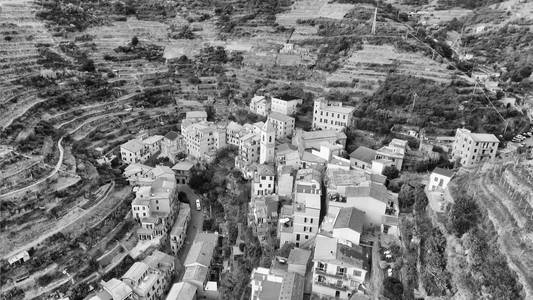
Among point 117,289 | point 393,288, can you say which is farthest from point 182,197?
point 393,288

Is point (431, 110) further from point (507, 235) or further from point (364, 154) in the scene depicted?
point (507, 235)

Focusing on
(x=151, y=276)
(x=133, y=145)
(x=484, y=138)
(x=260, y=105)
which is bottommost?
(x=151, y=276)

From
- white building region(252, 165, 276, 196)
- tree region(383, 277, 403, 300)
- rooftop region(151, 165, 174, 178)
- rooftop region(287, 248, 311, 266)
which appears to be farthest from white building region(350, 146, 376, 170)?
rooftop region(151, 165, 174, 178)

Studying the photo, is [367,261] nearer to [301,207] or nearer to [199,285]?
[301,207]

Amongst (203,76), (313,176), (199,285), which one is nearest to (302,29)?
(203,76)

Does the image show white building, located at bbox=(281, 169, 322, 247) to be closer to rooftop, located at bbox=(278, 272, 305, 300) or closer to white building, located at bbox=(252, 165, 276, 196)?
rooftop, located at bbox=(278, 272, 305, 300)

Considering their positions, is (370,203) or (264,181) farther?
(264,181)

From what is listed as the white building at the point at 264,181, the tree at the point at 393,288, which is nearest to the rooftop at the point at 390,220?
the tree at the point at 393,288
